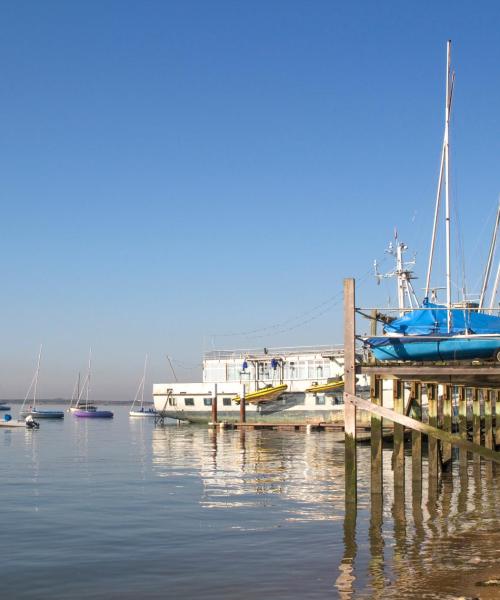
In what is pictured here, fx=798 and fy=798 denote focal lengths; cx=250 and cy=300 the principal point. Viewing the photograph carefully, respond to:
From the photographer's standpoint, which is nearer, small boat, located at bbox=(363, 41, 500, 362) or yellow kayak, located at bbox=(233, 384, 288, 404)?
small boat, located at bbox=(363, 41, 500, 362)

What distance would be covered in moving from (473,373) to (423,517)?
494 cm

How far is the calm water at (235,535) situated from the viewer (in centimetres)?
1548

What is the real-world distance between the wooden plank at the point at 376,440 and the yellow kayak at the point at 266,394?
5380cm

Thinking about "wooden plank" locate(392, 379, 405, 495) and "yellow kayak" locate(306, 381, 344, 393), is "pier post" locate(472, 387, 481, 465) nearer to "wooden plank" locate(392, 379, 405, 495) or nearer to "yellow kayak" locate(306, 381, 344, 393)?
"wooden plank" locate(392, 379, 405, 495)

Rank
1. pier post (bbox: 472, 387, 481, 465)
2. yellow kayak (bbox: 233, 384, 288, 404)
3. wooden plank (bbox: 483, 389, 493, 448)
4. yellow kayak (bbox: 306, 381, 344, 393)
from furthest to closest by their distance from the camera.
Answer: yellow kayak (bbox: 233, 384, 288, 404), yellow kayak (bbox: 306, 381, 344, 393), wooden plank (bbox: 483, 389, 493, 448), pier post (bbox: 472, 387, 481, 465)

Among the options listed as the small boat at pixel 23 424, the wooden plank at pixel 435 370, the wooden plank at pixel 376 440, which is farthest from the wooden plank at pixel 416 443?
the small boat at pixel 23 424

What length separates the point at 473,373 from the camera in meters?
19.8

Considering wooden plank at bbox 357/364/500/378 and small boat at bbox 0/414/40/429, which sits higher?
wooden plank at bbox 357/364/500/378

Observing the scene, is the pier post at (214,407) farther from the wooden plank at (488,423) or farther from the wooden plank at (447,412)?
the wooden plank at (447,412)

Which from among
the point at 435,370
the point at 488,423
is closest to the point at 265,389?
the point at 488,423

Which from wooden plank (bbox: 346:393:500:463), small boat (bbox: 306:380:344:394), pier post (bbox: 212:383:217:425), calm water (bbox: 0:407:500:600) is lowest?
calm water (bbox: 0:407:500:600)

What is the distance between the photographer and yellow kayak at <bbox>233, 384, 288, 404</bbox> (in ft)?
251

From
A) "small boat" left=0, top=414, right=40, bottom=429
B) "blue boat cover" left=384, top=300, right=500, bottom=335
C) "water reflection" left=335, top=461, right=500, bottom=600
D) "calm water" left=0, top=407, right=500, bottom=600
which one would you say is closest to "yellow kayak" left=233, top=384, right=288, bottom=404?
"small boat" left=0, top=414, right=40, bottom=429

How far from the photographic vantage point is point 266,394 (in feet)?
251
